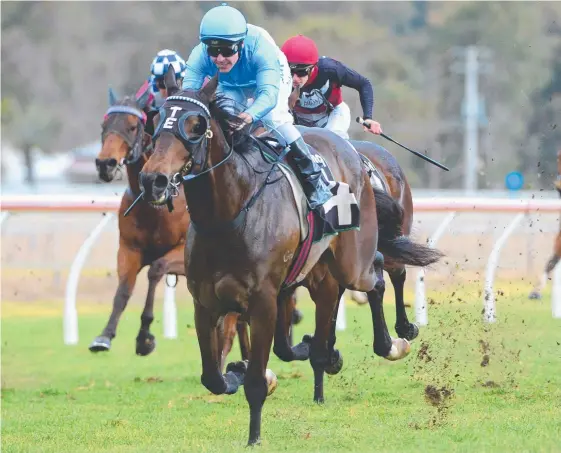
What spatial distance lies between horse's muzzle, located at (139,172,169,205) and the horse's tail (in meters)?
2.71

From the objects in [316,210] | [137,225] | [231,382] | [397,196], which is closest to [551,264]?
[397,196]

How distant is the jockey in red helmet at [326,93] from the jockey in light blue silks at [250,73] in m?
0.96

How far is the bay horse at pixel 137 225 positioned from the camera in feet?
28.1

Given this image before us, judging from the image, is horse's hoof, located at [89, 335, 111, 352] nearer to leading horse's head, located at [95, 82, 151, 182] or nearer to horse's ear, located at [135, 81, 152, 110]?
leading horse's head, located at [95, 82, 151, 182]

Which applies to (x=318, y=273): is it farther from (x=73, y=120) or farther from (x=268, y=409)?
(x=73, y=120)

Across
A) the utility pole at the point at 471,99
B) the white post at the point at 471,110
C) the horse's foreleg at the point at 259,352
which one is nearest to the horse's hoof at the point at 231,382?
the horse's foreleg at the point at 259,352

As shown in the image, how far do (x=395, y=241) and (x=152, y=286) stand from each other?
1761mm

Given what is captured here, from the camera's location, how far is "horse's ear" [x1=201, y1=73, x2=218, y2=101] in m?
5.82

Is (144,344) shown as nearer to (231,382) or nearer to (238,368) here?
(238,368)

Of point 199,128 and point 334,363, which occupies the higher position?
point 199,128

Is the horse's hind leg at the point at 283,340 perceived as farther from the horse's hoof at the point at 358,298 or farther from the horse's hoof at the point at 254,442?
the horse's hoof at the point at 358,298

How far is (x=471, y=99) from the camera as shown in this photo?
131 ft

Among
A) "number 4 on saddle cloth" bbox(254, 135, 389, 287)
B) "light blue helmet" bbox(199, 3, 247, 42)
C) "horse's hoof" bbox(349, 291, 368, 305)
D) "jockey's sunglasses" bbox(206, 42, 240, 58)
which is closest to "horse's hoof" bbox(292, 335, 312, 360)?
"number 4 on saddle cloth" bbox(254, 135, 389, 287)

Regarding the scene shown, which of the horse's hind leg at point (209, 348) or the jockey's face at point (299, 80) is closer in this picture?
the horse's hind leg at point (209, 348)
